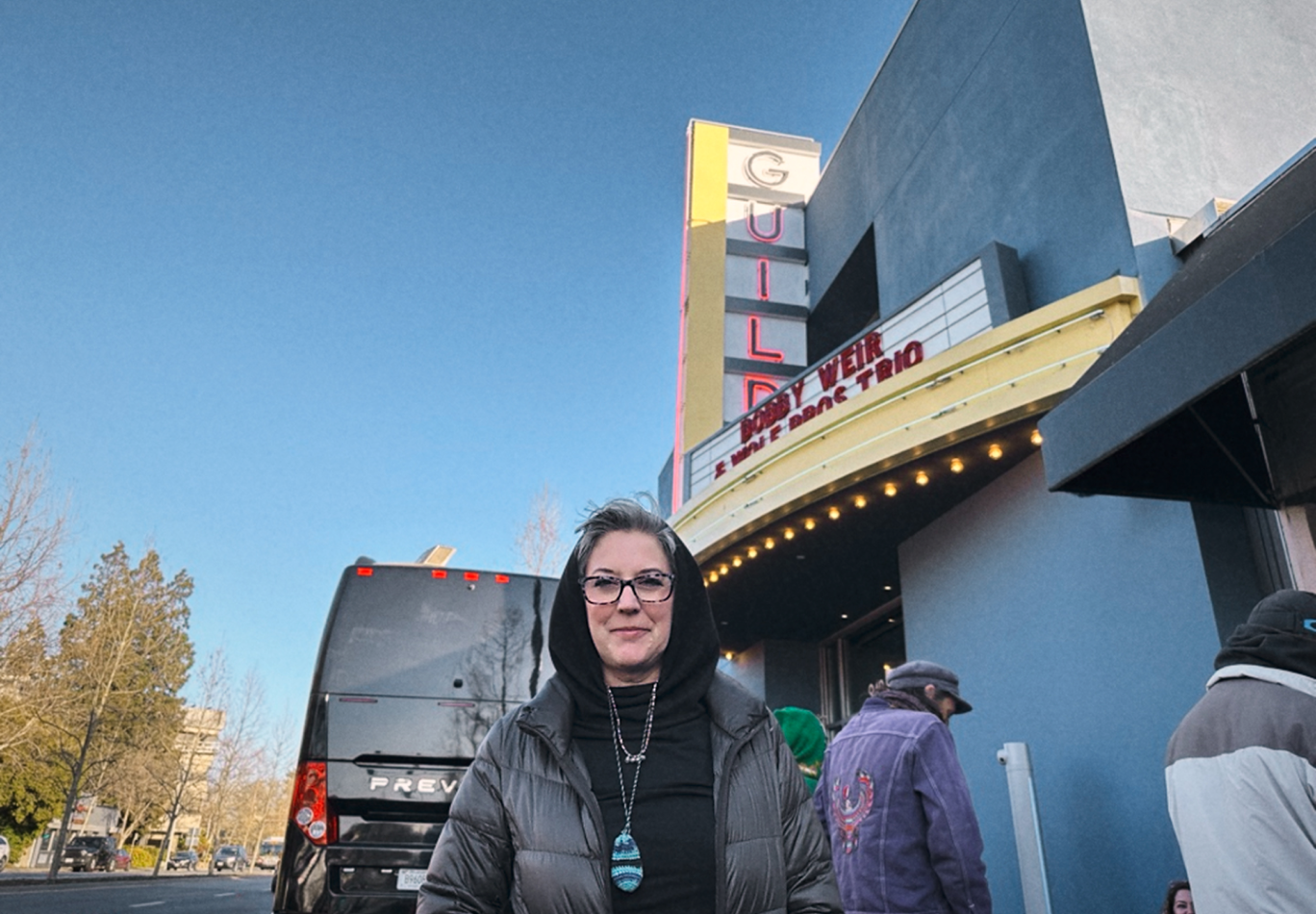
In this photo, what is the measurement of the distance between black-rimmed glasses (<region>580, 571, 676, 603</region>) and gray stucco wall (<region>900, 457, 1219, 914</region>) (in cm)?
481

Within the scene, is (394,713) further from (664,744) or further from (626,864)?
(626,864)

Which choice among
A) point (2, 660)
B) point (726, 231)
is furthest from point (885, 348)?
point (2, 660)

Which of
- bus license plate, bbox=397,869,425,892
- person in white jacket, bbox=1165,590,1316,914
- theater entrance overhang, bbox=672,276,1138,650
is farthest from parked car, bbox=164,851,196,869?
person in white jacket, bbox=1165,590,1316,914

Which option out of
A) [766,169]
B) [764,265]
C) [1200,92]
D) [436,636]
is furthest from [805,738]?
[766,169]

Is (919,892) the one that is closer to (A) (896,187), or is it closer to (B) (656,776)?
(B) (656,776)

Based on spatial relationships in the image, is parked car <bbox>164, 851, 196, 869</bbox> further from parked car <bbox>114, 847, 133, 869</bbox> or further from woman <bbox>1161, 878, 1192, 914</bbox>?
woman <bbox>1161, 878, 1192, 914</bbox>

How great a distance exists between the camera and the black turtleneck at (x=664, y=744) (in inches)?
71.4

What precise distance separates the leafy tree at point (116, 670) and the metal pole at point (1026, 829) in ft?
75.5

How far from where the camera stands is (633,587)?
2.06 metres

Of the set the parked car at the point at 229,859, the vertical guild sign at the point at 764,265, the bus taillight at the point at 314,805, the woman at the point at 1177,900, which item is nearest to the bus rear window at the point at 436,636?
the bus taillight at the point at 314,805

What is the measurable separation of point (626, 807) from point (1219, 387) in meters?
2.94

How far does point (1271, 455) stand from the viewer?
442 cm

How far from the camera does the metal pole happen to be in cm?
626

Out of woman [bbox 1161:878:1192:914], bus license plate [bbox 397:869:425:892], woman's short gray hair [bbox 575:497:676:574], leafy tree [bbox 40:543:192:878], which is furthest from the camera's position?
leafy tree [bbox 40:543:192:878]
